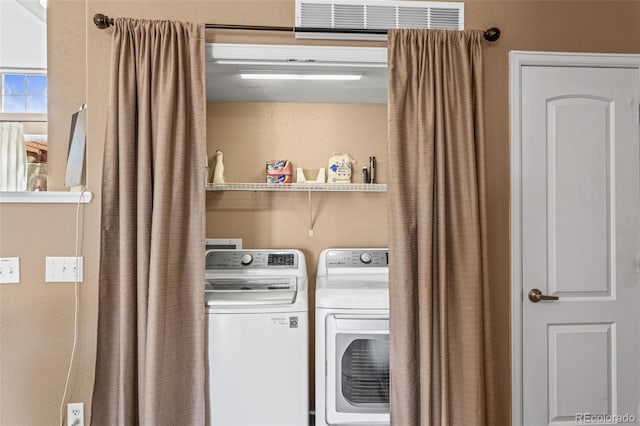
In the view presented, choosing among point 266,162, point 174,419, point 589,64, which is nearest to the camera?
point 174,419

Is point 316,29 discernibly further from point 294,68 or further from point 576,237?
point 576,237

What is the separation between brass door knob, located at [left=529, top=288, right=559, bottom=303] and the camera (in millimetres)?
1860

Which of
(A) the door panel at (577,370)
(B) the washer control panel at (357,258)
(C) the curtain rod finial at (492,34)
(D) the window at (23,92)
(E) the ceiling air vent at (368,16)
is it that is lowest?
(A) the door panel at (577,370)

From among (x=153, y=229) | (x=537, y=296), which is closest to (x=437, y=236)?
(x=537, y=296)

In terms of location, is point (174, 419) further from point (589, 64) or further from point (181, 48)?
point (589, 64)

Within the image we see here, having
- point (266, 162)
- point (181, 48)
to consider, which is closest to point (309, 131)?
point (266, 162)

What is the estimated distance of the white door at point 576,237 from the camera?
73.9 inches

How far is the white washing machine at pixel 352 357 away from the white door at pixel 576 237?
2.28ft

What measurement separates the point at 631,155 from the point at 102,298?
268 centimetres

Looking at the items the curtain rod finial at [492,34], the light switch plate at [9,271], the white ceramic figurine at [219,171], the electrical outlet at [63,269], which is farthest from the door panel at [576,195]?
the light switch plate at [9,271]

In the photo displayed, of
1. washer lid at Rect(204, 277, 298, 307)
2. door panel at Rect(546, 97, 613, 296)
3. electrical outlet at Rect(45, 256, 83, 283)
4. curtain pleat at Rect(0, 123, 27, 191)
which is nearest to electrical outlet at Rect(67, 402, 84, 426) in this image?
electrical outlet at Rect(45, 256, 83, 283)

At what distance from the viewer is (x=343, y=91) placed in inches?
90.8

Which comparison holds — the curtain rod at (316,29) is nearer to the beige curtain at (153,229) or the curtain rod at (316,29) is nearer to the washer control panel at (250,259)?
the beige curtain at (153,229)

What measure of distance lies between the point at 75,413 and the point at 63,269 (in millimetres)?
704
